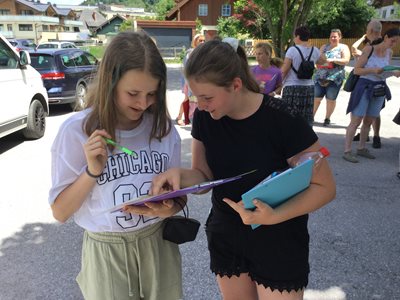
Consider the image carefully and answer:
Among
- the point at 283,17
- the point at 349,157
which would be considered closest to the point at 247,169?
the point at 349,157

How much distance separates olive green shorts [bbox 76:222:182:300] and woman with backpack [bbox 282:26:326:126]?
14.6 ft

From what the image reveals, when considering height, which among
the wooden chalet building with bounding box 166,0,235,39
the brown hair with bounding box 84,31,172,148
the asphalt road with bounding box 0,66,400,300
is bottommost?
the asphalt road with bounding box 0,66,400,300

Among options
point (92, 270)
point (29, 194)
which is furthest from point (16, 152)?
point (92, 270)

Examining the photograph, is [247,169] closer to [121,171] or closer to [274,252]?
[274,252]

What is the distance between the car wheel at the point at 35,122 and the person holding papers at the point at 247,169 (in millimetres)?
5650

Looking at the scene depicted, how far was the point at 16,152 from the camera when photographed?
605cm

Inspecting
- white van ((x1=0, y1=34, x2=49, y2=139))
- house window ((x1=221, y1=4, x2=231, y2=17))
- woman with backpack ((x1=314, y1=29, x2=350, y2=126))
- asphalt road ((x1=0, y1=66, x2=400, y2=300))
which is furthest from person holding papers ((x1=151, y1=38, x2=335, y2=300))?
house window ((x1=221, y1=4, x2=231, y2=17))

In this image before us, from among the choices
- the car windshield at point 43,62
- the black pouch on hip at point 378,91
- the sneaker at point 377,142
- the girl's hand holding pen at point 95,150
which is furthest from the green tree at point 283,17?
the girl's hand holding pen at point 95,150

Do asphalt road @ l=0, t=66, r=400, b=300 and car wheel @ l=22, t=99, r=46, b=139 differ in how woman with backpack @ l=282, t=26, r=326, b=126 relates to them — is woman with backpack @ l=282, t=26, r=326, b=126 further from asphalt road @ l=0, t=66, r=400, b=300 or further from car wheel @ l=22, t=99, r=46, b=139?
car wheel @ l=22, t=99, r=46, b=139

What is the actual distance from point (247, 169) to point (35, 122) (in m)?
6.06

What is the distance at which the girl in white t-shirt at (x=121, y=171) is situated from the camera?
146 centimetres

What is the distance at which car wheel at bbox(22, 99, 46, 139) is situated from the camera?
6562mm

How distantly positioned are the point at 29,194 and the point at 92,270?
320 centimetres

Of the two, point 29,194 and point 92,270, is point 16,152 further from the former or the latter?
point 92,270
